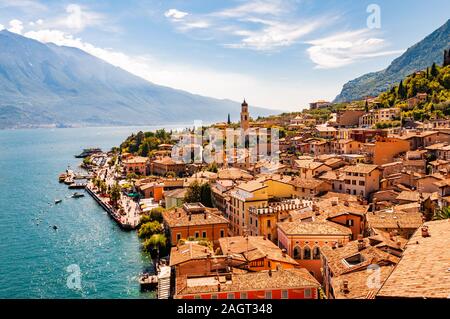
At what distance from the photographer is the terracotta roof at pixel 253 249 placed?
15.1 metres

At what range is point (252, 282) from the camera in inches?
480

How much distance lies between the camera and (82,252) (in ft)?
83.5

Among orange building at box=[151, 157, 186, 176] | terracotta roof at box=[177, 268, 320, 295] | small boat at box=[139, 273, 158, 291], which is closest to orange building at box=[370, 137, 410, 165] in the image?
small boat at box=[139, 273, 158, 291]

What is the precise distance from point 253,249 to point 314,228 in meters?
2.75

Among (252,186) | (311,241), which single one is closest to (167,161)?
(252,186)

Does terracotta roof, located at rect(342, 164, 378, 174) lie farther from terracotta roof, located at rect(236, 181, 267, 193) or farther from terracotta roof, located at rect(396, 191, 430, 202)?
terracotta roof, located at rect(236, 181, 267, 193)

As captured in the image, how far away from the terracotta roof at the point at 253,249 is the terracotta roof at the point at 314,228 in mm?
942

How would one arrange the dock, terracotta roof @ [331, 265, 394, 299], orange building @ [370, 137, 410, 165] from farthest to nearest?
orange building @ [370, 137, 410, 165] → the dock → terracotta roof @ [331, 265, 394, 299]

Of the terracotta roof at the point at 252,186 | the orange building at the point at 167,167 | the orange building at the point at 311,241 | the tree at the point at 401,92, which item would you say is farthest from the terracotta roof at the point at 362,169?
the tree at the point at 401,92

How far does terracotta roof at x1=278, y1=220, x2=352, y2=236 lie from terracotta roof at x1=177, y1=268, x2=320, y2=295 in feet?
11.5

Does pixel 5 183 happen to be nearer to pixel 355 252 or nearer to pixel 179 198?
pixel 179 198

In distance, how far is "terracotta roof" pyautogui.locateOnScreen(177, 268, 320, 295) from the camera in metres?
11.9

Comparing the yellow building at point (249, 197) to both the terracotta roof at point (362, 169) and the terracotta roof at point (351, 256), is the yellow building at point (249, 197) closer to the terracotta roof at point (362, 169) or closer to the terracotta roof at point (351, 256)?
the terracotta roof at point (362, 169)

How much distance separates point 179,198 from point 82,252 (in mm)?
7402
